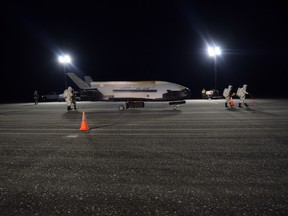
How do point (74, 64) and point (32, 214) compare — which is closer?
point (32, 214)

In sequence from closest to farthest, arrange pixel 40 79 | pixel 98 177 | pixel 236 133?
pixel 98 177 < pixel 236 133 < pixel 40 79

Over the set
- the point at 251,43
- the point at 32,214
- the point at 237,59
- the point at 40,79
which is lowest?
the point at 32,214

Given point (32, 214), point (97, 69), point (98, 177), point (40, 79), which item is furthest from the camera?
point (97, 69)

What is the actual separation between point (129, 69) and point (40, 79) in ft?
112

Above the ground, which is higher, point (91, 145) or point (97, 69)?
point (97, 69)

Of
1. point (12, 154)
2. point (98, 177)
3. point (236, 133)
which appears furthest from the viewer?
point (236, 133)

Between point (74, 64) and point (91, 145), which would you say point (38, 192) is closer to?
point (91, 145)

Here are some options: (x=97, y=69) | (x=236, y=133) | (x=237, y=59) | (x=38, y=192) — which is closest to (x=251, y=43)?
(x=237, y=59)

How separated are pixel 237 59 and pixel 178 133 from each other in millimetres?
110462

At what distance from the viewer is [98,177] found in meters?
5.84

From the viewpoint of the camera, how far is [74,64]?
111m

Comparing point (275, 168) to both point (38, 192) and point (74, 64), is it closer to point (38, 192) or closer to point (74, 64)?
point (38, 192)

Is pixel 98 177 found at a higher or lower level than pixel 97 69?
lower

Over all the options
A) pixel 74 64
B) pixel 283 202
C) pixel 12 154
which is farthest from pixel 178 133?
pixel 74 64
